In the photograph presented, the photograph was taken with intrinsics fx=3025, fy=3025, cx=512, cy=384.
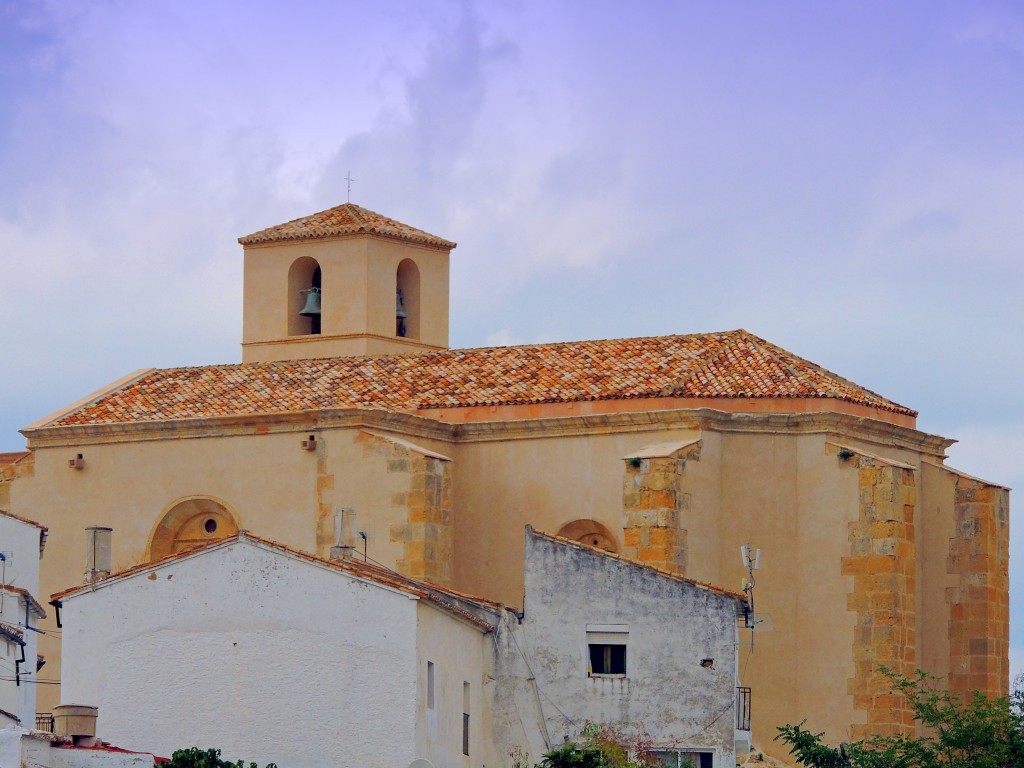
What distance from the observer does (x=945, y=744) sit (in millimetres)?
37688

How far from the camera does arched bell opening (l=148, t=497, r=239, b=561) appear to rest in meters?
45.4

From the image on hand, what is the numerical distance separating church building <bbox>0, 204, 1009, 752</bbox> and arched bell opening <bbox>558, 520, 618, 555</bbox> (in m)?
0.04

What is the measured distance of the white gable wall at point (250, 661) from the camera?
103ft

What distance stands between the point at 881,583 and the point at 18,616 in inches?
474

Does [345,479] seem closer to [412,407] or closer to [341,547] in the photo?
[412,407]

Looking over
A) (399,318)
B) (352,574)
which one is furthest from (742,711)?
(399,318)

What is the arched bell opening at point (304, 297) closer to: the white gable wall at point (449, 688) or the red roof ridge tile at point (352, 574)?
the red roof ridge tile at point (352, 574)

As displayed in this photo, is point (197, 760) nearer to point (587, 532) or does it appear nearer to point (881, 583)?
point (587, 532)

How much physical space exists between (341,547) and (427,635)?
4.76 m

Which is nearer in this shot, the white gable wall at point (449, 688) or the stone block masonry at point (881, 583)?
the white gable wall at point (449, 688)

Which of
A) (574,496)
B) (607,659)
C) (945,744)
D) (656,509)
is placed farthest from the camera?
(574,496)

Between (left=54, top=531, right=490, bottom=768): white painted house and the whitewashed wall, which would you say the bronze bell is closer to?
→ the whitewashed wall

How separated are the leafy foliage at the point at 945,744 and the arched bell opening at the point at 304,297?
1401 cm

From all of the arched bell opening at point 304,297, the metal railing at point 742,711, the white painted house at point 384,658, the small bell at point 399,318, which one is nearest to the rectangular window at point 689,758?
the white painted house at point 384,658
